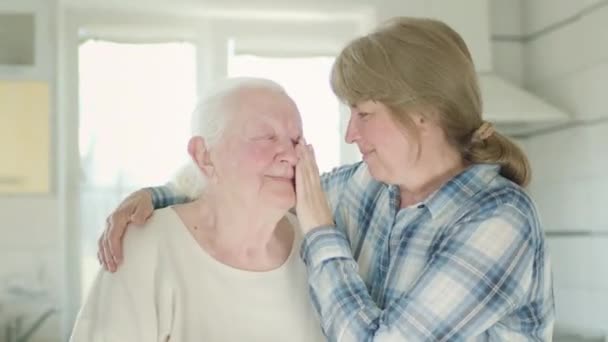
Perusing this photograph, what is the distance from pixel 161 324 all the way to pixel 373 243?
404 mm

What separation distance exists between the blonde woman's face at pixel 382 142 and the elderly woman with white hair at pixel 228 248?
114mm

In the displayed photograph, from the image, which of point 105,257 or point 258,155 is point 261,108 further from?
point 105,257

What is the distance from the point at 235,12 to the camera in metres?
2.72

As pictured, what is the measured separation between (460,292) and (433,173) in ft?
0.84

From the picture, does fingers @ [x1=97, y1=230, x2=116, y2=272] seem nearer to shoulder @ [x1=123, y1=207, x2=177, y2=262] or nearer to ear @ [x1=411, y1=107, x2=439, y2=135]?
shoulder @ [x1=123, y1=207, x2=177, y2=262]

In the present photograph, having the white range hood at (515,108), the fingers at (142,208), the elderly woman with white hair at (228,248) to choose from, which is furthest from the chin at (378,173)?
the white range hood at (515,108)

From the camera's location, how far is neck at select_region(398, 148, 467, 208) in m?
1.41

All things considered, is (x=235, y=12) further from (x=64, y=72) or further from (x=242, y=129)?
(x=242, y=129)

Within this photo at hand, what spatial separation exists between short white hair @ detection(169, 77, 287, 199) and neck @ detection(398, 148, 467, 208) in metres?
0.28

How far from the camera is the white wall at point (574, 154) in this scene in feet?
8.09

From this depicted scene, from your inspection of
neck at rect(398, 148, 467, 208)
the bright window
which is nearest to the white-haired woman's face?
neck at rect(398, 148, 467, 208)

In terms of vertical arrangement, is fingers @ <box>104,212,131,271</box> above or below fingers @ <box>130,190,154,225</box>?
below

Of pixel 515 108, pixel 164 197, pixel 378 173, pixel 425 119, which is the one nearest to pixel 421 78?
pixel 425 119

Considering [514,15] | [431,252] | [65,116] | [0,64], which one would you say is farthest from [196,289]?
[514,15]
